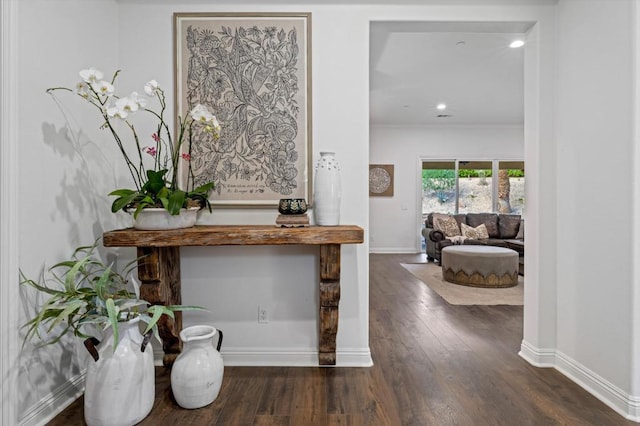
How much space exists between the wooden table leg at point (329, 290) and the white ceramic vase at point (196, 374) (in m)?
0.66

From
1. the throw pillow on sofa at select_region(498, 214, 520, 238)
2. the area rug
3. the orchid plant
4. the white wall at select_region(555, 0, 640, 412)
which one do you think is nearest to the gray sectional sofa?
the throw pillow on sofa at select_region(498, 214, 520, 238)

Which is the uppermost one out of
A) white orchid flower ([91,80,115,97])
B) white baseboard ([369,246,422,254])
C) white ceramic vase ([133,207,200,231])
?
white orchid flower ([91,80,115,97])

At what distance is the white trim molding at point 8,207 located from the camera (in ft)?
4.91

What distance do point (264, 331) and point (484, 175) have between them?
6.91 metres

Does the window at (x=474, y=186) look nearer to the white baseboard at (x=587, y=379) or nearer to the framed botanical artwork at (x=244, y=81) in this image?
the white baseboard at (x=587, y=379)

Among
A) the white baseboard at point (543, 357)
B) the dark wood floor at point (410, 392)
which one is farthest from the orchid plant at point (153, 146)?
the white baseboard at point (543, 357)

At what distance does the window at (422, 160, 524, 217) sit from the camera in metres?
7.70

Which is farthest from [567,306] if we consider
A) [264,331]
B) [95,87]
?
[95,87]

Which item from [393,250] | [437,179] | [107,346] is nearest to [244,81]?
[107,346]

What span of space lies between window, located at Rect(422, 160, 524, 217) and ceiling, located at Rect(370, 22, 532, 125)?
111 centimetres

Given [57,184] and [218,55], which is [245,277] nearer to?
[57,184]

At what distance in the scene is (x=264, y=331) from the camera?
236 centimetres

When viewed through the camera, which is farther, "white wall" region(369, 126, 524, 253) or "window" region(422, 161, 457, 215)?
"window" region(422, 161, 457, 215)

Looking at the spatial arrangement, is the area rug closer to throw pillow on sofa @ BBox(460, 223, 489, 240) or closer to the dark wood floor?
the dark wood floor
